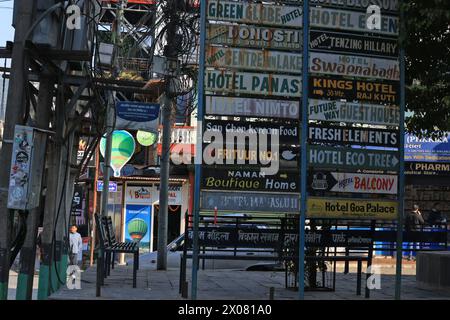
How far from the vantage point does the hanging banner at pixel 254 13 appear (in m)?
8.89

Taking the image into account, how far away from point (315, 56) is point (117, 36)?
958cm

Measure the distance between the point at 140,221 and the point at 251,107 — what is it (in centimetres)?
1663

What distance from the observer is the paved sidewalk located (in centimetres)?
916

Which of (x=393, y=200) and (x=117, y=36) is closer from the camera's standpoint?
(x=393, y=200)

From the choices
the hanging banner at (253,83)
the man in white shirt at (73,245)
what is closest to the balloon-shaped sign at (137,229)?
the man in white shirt at (73,245)

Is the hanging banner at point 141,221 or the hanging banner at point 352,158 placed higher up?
the hanging banner at point 352,158

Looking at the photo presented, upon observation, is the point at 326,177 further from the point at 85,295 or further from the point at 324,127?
the point at 85,295

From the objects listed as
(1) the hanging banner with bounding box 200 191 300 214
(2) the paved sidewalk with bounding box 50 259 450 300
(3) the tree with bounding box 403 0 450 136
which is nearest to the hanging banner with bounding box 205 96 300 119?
(1) the hanging banner with bounding box 200 191 300 214

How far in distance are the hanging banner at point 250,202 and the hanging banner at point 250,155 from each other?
46 centimetres

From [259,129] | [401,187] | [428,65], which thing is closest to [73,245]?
[259,129]

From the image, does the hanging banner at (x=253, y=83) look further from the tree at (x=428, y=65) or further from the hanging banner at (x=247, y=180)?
the tree at (x=428, y=65)

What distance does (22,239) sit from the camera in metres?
8.23

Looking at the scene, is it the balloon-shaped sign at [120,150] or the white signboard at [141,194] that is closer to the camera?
the balloon-shaped sign at [120,150]
